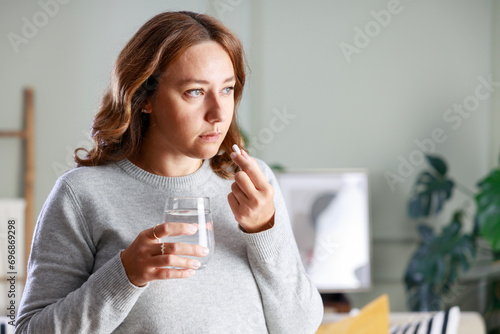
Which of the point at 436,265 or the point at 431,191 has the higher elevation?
the point at 431,191

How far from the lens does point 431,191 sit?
3520mm

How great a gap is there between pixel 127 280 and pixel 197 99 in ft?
1.13

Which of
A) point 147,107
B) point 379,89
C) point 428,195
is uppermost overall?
point 147,107

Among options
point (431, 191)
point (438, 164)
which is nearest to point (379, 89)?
point (438, 164)

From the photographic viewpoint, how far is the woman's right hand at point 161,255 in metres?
0.91

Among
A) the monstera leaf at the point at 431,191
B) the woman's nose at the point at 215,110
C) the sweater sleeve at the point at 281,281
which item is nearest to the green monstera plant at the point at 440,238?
the monstera leaf at the point at 431,191

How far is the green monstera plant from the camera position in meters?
3.08

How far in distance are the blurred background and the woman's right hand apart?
9.77 feet

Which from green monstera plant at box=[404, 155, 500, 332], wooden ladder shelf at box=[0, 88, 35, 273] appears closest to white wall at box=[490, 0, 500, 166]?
green monstera plant at box=[404, 155, 500, 332]

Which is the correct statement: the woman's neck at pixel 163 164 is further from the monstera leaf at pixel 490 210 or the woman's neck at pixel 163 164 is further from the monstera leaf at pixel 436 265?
the monstera leaf at pixel 436 265

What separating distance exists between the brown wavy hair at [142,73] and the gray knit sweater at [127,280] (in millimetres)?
50

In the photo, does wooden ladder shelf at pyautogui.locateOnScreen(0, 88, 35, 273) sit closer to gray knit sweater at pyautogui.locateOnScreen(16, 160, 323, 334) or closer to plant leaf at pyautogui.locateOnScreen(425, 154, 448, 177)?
plant leaf at pyautogui.locateOnScreen(425, 154, 448, 177)

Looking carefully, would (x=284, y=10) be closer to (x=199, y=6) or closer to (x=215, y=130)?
(x=199, y=6)

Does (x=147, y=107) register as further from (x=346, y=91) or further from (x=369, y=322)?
(x=346, y=91)
